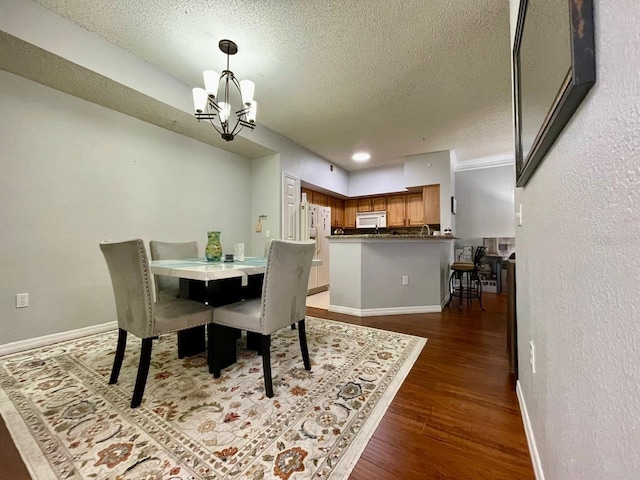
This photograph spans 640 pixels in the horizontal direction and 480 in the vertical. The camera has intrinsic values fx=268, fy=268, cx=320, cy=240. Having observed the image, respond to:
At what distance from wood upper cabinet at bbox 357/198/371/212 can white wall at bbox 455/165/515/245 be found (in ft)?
6.28

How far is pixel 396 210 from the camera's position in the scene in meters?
6.07

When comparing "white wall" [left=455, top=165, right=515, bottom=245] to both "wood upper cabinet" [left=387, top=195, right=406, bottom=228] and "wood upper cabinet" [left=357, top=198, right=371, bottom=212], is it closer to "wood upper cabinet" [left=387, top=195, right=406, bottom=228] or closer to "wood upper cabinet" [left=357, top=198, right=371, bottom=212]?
"wood upper cabinet" [left=387, top=195, right=406, bottom=228]

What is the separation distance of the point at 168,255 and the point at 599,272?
2.89m

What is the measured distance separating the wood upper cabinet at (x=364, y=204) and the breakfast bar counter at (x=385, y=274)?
2950 mm

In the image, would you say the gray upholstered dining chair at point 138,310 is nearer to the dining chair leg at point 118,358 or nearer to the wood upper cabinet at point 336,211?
the dining chair leg at point 118,358

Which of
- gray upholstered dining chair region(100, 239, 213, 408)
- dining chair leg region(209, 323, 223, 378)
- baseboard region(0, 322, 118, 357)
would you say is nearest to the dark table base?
dining chair leg region(209, 323, 223, 378)

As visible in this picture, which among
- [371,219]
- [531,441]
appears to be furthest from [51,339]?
[371,219]

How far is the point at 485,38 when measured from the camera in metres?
2.28

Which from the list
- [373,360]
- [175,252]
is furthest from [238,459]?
[175,252]

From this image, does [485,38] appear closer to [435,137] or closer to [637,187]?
[435,137]

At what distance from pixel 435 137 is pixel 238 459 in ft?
15.4

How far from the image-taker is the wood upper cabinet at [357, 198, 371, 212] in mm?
6469

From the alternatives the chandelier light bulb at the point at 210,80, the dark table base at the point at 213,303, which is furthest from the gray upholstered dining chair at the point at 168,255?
the chandelier light bulb at the point at 210,80

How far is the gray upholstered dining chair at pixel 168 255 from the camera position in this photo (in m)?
2.33
